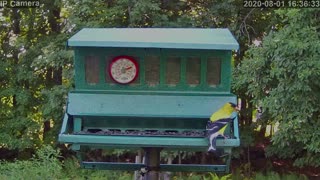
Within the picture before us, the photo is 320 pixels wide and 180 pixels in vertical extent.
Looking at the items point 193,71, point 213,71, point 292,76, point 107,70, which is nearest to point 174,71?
point 193,71

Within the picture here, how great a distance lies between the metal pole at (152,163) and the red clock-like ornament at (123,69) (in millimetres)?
452

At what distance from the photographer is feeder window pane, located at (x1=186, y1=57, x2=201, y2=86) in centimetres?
275

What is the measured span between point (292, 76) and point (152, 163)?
7.52 ft

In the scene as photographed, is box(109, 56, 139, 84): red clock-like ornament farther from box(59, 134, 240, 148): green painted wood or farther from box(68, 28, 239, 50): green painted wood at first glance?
box(59, 134, 240, 148): green painted wood

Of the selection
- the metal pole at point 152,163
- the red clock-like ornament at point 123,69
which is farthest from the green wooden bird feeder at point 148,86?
the metal pole at point 152,163

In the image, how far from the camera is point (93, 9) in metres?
5.86

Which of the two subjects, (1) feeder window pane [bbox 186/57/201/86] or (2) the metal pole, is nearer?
(1) feeder window pane [bbox 186/57/201/86]

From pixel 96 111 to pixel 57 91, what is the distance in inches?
139

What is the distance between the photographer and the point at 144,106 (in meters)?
2.70

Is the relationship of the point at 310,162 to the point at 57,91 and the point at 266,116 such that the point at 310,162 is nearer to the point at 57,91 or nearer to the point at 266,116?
the point at 266,116

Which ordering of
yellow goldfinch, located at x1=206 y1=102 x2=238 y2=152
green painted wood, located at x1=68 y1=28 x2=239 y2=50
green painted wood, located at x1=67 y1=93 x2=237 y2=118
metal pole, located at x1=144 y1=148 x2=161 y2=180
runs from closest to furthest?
yellow goldfinch, located at x1=206 y1=102 x2=238 y2=152, green painted wood, located at x1=68 y1=28 x2=239 y2=50, green painted wood, located at x1=67 y1=93 x2=237 y2=118, metal pole, located at x1=144 y1=148 x2=161 y2=180

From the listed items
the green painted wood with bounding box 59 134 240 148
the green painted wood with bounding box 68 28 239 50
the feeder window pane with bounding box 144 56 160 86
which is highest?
the green painted wood with bounding box 68 28 239 50

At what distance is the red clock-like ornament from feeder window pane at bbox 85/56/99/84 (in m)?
0.08

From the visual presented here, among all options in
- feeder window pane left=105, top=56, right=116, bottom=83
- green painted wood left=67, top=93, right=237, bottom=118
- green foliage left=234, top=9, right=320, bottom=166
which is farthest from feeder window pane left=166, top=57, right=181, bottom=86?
green foliage left=234, top=9, right=320, bottom=166
